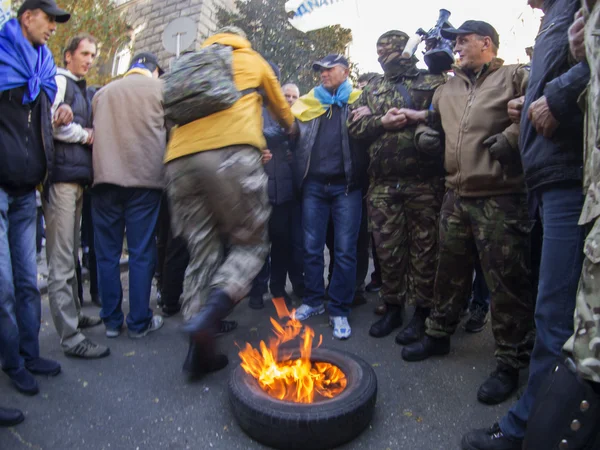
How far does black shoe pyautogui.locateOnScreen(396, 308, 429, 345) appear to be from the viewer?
11.5ft

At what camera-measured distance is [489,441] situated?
2.18 metres

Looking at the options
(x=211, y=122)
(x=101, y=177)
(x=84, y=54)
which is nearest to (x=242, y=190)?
(x=211, y=122)

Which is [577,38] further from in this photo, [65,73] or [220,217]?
[65,73]

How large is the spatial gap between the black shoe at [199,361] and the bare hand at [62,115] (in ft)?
6.06

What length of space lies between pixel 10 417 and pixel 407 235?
285 centimetres

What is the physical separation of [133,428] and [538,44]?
110 inches

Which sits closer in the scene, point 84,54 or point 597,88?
point 597,88

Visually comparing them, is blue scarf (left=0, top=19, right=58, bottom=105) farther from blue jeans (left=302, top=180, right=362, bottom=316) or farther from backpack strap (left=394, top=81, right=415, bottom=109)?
backpack strap (left=394, top=81, right=415, bottom=109)

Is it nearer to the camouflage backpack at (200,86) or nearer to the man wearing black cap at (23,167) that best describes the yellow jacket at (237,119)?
the camouflage backpack at (200,86)

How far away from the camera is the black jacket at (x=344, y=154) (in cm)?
389

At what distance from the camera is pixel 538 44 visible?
85.0 inches

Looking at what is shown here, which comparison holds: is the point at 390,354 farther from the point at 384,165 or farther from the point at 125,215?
the point at 125,215

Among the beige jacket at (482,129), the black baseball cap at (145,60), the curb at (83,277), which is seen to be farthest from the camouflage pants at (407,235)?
the curb at (83,277)

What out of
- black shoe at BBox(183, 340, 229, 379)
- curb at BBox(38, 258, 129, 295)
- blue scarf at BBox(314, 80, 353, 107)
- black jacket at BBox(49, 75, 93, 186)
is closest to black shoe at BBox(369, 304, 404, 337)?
black shoe at BBox(183, 340, 229, 379)
